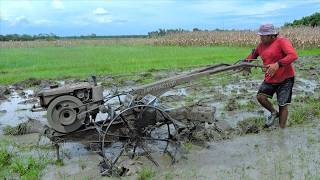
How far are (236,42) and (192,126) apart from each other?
25.5 metres

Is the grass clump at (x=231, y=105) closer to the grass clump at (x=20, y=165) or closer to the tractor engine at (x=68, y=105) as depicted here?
the tractor engine at (x=68, y=105)

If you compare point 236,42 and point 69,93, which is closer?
point 69,93

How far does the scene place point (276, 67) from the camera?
6.99 meters

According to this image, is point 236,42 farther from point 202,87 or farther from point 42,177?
point 42,177

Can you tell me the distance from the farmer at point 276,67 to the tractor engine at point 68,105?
8.72 ft

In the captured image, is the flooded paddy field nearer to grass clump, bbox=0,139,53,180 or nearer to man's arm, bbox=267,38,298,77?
grass clump, bbox=0,139,53,180

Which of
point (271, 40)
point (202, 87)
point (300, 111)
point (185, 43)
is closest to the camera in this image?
point (271, 40)

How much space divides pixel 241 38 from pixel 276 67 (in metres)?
24.7

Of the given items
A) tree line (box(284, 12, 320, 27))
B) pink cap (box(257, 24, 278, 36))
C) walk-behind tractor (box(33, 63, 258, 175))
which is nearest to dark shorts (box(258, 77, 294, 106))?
pink cap (box(257, 24, 278, 36))

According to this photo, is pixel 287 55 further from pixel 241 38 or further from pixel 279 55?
pixel 241 38

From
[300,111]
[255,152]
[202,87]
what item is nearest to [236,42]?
[202,87]

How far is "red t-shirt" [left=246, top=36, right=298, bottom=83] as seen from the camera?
7.11 m

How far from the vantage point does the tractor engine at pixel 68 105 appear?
242 inches

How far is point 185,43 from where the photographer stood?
119ft
